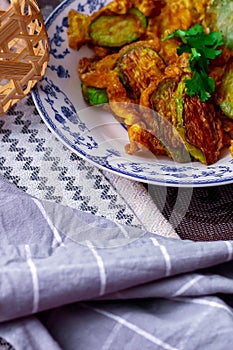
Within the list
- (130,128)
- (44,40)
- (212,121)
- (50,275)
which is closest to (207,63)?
(212,121)

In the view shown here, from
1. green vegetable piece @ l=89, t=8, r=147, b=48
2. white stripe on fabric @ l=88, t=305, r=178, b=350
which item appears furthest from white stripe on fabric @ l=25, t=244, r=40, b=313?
green vegetable piece @ l=89, t=8, r=147, b=48

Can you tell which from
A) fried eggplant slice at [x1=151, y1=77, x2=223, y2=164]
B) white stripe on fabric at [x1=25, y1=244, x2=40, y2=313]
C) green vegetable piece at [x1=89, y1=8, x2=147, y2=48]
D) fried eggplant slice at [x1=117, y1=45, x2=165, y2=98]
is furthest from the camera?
green vegetable piece at [x1=89, y1=8, x2=147, y2=48]

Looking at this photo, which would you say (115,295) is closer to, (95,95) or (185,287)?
(185,287)

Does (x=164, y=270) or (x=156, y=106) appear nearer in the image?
(x=164, y=270)

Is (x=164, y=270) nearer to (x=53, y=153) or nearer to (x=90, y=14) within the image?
(x=53, y=153)

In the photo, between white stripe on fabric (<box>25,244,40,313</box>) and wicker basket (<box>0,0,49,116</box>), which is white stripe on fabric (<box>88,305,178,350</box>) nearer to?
white stripe on fabric (<box>25,244,40,313</box>)

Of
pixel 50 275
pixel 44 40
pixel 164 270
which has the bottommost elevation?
pixel 164 270
